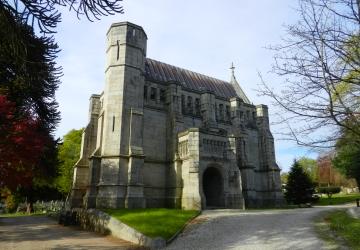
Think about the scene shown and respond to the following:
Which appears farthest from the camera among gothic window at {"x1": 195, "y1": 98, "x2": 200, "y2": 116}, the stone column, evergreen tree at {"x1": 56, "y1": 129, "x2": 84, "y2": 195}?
evergreen tree at {"x1": 56, "y1": 129, "x2": 84, "y2": 195}

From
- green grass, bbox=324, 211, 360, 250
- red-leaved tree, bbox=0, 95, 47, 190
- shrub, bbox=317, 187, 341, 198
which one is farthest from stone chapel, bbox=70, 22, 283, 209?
shrub, bbox=317, 187, 341, 198

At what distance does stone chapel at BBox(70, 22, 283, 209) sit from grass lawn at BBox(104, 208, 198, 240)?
169 inches

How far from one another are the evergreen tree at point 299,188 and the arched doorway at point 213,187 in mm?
12407

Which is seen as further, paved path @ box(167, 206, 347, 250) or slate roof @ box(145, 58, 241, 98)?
slate roof @ box(145, 58, 241, 98)

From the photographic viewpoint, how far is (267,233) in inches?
603

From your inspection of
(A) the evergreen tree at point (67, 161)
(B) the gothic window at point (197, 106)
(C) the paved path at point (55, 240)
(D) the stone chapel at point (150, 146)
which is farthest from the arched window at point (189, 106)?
(A) the evergreen tree at point (67, 161)

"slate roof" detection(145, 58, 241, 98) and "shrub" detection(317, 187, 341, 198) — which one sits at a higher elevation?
"slate roof" detection(145, 58, 241, 98)

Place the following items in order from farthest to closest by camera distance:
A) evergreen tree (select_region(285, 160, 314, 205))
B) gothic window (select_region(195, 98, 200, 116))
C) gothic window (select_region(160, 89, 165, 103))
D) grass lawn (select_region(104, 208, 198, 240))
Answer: evergreen tree (select_region(285, 160, 314, 205)) → gothic window (select_region(195, 98, 200, 116)) → gothic window (select_region(160, 89, 165, 103)) → grass lawn (select_region(104, 208, 198, 240))

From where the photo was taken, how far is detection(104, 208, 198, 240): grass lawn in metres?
15.7

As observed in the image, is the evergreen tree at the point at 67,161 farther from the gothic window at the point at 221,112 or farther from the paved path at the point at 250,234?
the paved path at the point at 250,234

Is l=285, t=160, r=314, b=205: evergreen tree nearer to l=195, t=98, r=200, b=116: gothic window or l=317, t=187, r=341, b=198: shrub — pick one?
l=195, t=98, r=200, b=116: gothic window

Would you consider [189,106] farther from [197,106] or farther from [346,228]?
[346,228]

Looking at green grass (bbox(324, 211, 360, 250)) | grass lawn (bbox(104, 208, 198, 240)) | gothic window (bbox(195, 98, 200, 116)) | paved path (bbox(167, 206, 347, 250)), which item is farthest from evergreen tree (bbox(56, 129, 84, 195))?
green grass (bbox(324, 211, 360, 250))

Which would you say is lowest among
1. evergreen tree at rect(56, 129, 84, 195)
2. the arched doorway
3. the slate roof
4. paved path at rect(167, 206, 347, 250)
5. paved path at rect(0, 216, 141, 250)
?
paved path at rect(0, 216, 141, 250)
